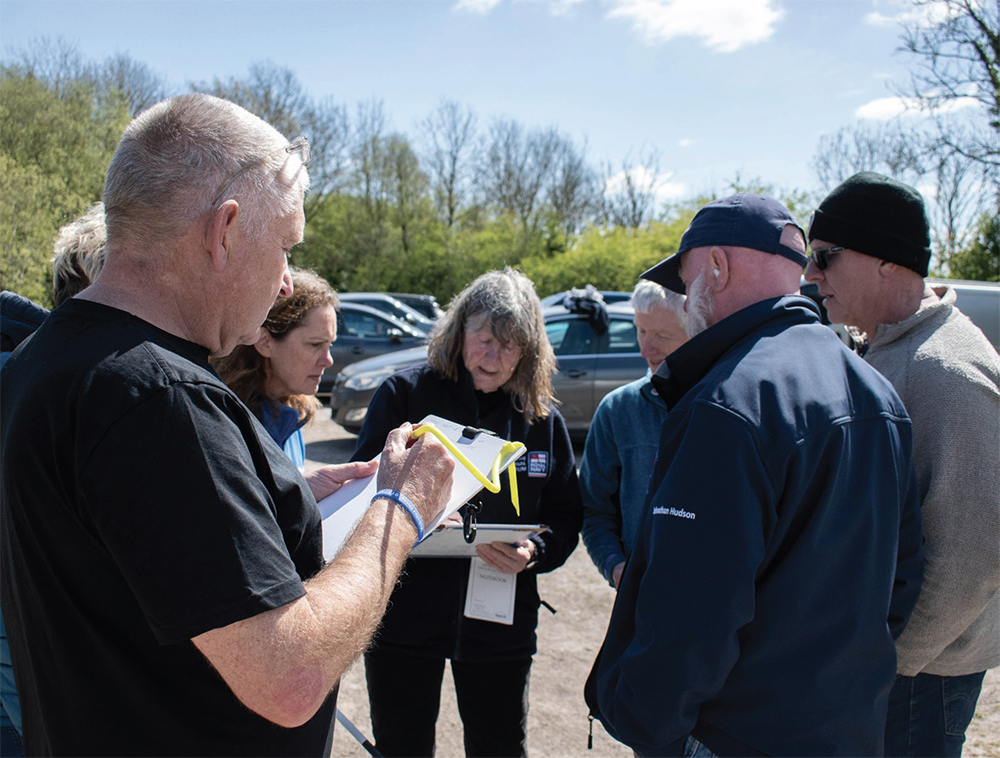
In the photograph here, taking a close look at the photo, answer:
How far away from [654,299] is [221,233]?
2.12m

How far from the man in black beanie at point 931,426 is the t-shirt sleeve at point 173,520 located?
5.43 ft

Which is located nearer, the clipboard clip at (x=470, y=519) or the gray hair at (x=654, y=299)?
the clipboard clip at (x=470, y=519)

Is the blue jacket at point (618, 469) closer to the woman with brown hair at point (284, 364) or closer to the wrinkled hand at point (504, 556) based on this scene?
the wrinkled hand at point (504, 556)

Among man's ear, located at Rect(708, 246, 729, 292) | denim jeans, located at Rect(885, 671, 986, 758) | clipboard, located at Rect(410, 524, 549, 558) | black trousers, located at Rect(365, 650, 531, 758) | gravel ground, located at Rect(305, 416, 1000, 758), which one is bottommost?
gravel ground, located at Rect(305, 416, 1000, 758)

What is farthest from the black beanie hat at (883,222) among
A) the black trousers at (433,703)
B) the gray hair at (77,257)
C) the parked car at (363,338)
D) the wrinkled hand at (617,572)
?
the parked car at (363,338)

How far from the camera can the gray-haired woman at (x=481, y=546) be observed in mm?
2367

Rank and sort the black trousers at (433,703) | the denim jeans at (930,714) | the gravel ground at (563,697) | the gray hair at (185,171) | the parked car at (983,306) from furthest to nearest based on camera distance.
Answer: the parked car at (983,306), the gravel ground at (563,697), the black trousers at (433,703), the denim jeans at (930,714), the gray hair at (185,171)

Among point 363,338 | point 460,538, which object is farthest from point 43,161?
point 460,538

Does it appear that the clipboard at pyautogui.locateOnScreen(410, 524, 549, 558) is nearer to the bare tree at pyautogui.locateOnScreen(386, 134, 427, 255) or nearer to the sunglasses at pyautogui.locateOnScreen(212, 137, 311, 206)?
the sunglasses at pyautogui.locateOnScreen(212, 137, 311, 206)

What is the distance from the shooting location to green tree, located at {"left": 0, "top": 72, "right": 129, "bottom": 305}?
1470 centimetres

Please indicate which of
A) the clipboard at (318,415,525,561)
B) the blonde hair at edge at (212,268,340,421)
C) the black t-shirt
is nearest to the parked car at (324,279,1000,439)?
the blonde hair at edge at (212,268,340,421)

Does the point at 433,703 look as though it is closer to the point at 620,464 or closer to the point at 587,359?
the point at 620,464

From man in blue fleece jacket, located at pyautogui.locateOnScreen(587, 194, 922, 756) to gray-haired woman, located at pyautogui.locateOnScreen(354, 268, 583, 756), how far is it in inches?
36.3

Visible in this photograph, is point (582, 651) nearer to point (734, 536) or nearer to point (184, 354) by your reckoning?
point (734, 536)
